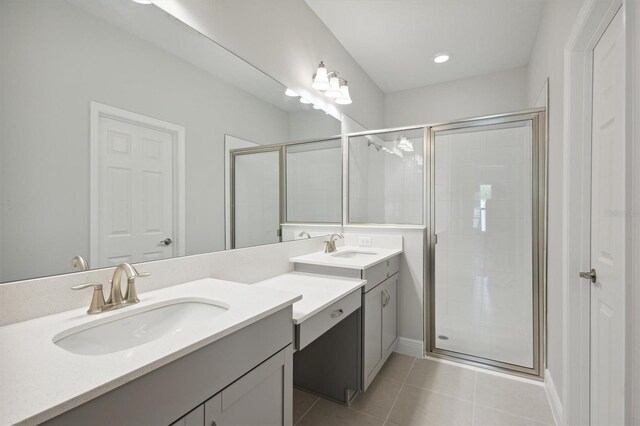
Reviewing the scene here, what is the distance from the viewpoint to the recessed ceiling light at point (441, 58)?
2.84 meters

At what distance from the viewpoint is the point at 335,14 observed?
7.52 feet

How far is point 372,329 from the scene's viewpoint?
1914 millimetres

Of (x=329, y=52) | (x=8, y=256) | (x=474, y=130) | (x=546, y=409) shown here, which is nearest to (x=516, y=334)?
(x=546, y=409)

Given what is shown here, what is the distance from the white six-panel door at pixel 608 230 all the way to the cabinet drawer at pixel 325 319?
3.47 ft

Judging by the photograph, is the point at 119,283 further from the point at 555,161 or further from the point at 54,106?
the point at 555,161

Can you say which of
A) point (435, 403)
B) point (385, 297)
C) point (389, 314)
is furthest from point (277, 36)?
point (435, 403)

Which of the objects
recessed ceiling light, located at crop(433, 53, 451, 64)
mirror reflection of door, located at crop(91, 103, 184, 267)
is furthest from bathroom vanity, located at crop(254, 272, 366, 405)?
recessed ceiling light, located at crop(433, 53, 451, 64)

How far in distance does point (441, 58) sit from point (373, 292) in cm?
239

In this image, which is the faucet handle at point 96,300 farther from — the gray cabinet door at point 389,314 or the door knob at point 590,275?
the door knob at point 590,275

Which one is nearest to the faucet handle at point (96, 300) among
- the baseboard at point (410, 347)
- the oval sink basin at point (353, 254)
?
the oval sink basin at point (353, 254)

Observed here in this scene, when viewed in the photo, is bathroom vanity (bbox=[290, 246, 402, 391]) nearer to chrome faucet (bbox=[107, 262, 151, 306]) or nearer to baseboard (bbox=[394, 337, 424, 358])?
baseboard (bbox=[394, 337, 424, 358])

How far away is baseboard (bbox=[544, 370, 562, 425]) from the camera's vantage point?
1.64 m

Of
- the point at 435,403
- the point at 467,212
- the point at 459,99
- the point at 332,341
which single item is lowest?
the point at 435,403

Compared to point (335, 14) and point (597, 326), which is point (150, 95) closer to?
point (335, 14)
